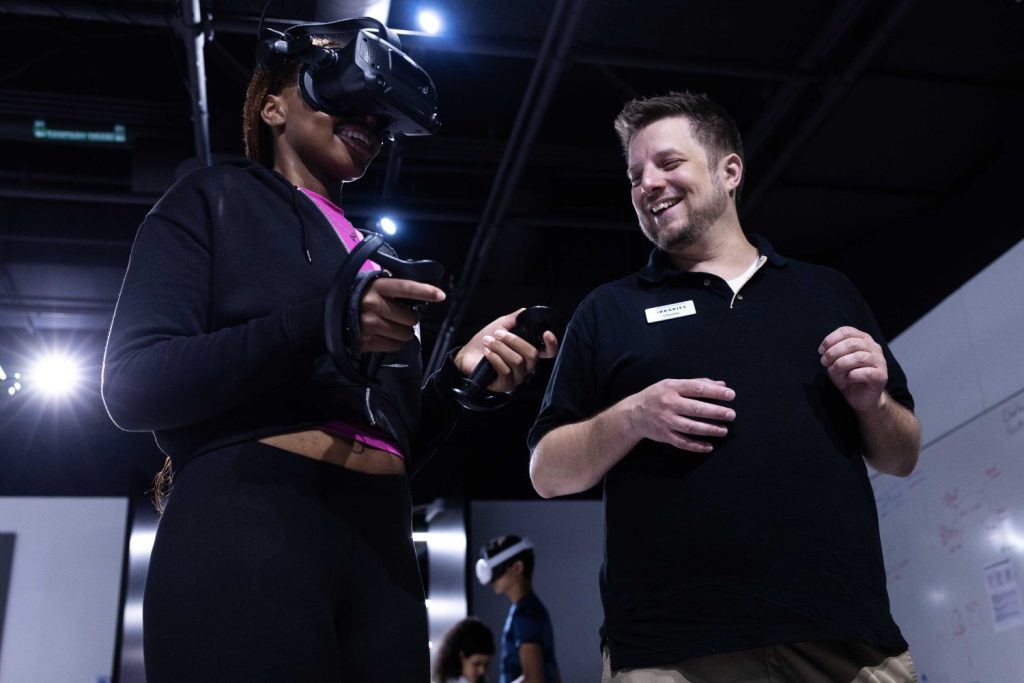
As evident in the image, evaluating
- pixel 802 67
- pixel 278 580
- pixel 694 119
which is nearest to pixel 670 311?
pixel 694 119

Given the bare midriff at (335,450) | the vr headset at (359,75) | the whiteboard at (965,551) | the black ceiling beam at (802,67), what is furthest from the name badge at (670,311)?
the black ceiling beam at (802,67)

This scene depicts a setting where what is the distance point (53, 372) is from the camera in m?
7.14

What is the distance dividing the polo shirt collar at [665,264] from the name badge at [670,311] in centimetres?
8

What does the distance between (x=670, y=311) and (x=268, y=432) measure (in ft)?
2.51

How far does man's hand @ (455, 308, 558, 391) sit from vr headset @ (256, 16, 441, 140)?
0.30 meters

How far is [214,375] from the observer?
97 centimetres

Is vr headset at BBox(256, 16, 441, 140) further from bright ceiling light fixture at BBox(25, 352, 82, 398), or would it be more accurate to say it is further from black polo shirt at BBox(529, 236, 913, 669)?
bright ceiling light fixture at BBox(25, 352, 82, 398)

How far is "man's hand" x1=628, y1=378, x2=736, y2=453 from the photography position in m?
1.37

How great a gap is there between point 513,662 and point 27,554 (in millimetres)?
4307

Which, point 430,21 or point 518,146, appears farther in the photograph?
point 518,146

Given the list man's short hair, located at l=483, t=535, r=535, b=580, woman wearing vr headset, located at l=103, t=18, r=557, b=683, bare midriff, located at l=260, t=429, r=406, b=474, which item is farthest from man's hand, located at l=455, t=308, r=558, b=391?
man's short hair, located at l=483, t=535, r=535, b=580

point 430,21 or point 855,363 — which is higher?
point 430,21

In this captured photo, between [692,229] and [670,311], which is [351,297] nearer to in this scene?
[670,311]

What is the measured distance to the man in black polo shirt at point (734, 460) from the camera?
1352 mm
